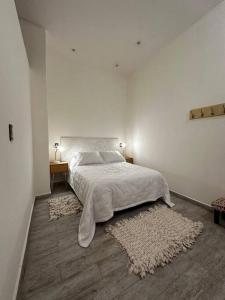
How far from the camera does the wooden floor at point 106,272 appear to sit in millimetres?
1081

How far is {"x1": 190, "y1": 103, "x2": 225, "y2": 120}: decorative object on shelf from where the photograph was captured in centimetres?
207

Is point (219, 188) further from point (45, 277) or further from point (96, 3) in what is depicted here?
point (96, 3)

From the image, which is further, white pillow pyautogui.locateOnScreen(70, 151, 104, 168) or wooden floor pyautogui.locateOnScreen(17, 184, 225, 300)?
white pillow pyautogui.locateOnScreen(70, 151, 104, 168)

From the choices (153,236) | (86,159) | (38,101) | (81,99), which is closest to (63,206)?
(86,159)

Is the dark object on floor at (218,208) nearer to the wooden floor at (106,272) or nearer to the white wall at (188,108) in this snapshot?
the wooden floor at (106,272)

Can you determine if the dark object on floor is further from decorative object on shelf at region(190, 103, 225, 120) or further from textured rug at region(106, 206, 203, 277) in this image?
decorative object on shelf at region(190, 103, 225, 120)

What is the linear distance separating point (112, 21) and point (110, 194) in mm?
2780

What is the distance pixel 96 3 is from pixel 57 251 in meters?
Answer: 3.23

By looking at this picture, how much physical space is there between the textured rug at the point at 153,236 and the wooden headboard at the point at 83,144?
7.14 ft

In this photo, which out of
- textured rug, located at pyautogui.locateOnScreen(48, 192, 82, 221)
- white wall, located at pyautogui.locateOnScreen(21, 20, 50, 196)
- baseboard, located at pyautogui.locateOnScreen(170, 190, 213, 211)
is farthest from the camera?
white wall, located at pyautogui.locateOnScreen(21, 20, 50, 196)

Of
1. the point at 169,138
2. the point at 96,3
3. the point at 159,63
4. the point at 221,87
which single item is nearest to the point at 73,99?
the point at 96,3

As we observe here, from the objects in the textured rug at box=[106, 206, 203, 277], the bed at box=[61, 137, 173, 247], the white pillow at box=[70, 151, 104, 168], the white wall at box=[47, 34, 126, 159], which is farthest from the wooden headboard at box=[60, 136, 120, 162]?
the textured rug at box=[106, 206, 203, 277]

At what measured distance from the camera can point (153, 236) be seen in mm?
1651

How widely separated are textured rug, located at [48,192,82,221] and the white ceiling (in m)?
3.07
